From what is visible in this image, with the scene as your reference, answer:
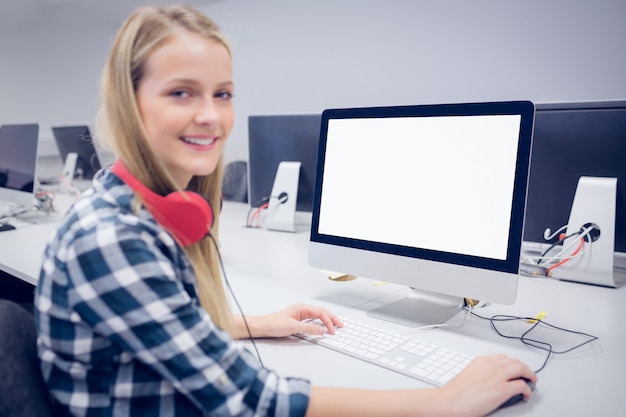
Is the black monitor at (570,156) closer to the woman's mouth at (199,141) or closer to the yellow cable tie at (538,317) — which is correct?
the yellow cable tie at (538,317)

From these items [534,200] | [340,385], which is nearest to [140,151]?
[340,385]

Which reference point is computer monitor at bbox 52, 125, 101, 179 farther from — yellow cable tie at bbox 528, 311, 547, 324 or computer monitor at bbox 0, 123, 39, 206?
yellow cable tie at bbox 528, 311, 547, 324

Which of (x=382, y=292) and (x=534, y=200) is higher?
(x=534, y=200)

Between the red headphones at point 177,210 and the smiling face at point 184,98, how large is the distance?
0.20ft

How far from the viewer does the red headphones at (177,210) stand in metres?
0.67

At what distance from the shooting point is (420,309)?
3.54 ft

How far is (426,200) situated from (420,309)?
25 centimetres

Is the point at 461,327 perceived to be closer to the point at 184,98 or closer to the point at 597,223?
the point at 597,223

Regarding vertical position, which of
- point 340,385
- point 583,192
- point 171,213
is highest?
point 583,192

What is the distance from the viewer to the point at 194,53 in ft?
2.34

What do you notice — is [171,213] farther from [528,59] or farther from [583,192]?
[528,59]

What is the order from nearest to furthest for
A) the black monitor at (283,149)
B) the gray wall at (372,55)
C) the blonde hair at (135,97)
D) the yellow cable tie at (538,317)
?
1. the blonde hair at (135,97)
2. the yellow cable tie at (538,317)
3. the black monitor at (283,149)
4. the gray wall at (372,55)

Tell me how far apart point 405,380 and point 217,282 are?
1.16 ft

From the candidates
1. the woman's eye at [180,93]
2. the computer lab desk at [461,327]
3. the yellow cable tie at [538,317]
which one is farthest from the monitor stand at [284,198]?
the woman's eye at [180,93]
